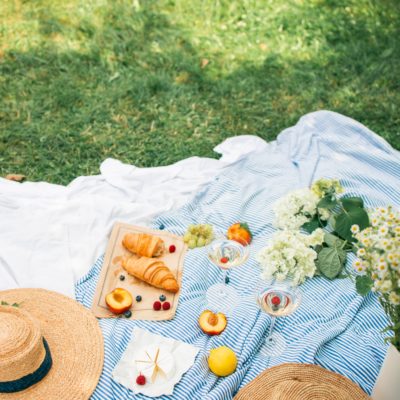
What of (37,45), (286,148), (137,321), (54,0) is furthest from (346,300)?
(54,0)

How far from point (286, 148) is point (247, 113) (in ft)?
3.16

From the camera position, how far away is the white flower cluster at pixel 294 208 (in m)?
4.27

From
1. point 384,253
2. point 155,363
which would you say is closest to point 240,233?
point 155,363

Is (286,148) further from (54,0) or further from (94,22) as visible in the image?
(54,0)

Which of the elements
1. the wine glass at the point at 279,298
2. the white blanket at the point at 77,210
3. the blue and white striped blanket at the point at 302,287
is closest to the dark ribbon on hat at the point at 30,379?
the blue and white striped blanket at the point at 302,287

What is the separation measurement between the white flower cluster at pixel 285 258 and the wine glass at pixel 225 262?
1.02 ft

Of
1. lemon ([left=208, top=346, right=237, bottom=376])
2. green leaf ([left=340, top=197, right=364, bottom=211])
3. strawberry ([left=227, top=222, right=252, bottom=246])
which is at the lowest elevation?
lemon ([left=208, top=346, right=237, bottom=376])

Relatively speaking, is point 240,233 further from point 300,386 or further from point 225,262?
point 300,386

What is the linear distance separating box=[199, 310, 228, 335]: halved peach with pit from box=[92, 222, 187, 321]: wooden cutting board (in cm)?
22

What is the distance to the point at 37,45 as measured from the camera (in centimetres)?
672

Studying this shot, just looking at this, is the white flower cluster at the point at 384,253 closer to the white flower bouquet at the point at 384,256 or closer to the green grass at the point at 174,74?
the white flower bouquet at the point at 384,256

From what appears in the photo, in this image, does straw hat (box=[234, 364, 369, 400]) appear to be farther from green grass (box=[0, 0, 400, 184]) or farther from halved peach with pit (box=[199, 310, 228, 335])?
green grass (box=[0, 0, 400, 184])

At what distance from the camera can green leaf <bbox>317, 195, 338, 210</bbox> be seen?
430cm

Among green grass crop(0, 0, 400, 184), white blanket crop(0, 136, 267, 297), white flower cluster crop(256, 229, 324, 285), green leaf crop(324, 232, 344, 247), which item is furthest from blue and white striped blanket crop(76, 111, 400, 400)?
green grass crop(0, 0, 400, 184)
